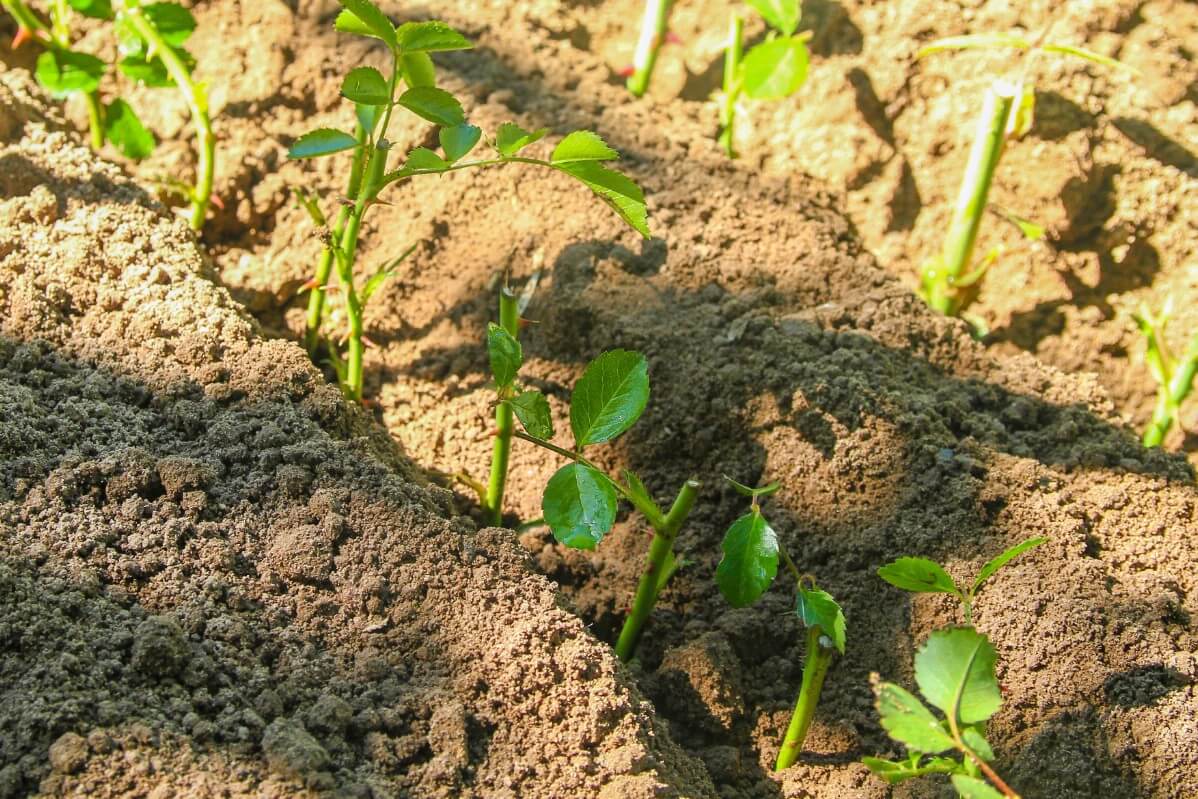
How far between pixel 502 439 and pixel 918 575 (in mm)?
506

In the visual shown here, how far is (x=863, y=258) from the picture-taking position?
180 centimetres

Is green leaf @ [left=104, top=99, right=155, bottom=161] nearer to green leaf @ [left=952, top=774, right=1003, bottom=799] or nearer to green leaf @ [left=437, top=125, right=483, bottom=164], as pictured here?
green leaf @ [left=437, top=125, right=483, bottom=164]

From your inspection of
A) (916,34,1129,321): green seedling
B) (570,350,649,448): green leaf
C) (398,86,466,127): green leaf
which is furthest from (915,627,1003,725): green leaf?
(916,34,1129,321): green seedling

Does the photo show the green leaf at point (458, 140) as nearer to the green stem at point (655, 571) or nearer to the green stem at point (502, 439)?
the green stem at point (502, 439)

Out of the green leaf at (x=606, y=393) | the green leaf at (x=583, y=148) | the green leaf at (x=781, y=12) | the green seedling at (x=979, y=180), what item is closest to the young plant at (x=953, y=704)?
the green leaf at (x=606, y=393)

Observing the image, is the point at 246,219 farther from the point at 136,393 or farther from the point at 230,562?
the point at 230,562

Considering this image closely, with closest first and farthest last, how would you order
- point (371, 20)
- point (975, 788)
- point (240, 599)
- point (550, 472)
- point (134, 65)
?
point (975, 788)
point (240, 599)
point (371, 20)
point (550, 472)
point (134, 65)

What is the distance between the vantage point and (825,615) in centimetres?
115

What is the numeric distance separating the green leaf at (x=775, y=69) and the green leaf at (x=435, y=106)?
0.71 m

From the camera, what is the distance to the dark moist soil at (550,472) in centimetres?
109

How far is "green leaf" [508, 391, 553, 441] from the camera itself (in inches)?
46.4

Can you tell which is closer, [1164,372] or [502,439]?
[502,439]

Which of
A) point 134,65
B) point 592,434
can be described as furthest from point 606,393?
point 134,65

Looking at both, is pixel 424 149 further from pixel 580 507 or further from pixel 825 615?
pixel 825 615
